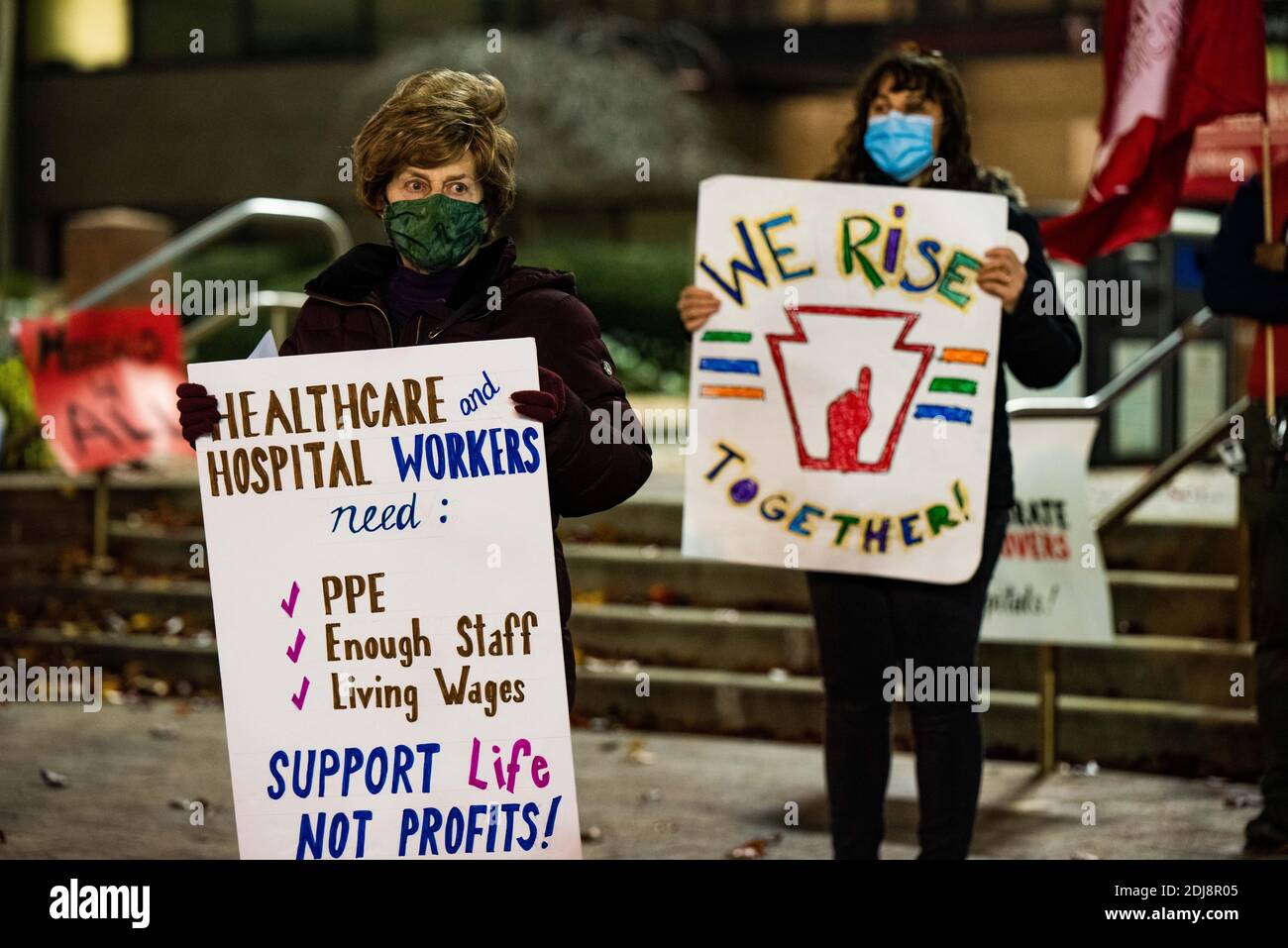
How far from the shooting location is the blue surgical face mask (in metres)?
4.84

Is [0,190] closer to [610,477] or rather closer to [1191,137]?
[1191,137]

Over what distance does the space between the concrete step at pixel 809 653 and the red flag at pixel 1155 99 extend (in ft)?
6.04

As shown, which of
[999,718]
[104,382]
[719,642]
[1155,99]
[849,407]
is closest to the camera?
[849,407]

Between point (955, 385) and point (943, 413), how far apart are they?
0.26ft

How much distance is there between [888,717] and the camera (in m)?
4.77

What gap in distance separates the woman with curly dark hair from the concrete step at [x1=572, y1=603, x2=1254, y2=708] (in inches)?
99.8

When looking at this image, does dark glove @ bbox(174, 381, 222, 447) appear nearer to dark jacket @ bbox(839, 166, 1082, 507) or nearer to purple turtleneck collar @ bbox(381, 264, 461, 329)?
purple turtleneck collar @ bbox(381, 264, 461, 329)


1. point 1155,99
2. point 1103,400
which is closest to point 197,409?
point 1155,99

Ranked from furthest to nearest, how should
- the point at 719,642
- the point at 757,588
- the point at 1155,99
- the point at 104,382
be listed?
the point at 104,382, the point at 757,588, the point at 719,642, the point at 1155,99

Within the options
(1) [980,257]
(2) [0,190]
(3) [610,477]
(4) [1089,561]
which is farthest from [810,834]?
(2) [0,190]
